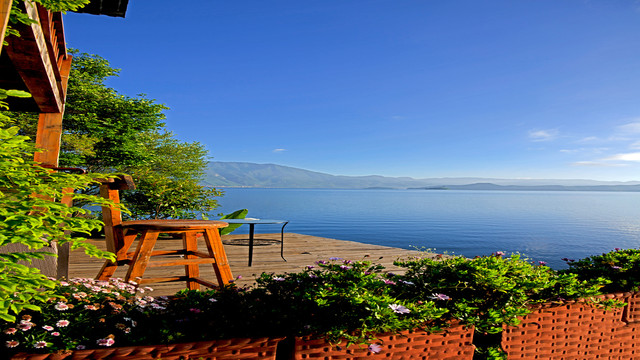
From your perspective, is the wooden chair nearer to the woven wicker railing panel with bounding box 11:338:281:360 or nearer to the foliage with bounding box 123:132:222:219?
the woven wicker railing panel with bounding box 11:338:281:360

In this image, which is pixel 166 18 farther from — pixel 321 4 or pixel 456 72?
pixel 456 72

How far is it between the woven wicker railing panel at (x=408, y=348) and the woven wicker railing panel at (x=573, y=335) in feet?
0.95

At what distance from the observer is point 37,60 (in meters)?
2.85

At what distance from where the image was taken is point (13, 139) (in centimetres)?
116

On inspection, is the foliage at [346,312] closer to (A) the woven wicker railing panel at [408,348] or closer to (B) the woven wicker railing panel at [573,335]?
(A) the woven wicker railing panel at [408,348]

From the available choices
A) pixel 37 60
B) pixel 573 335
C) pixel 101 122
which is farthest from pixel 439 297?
pixel 101 122

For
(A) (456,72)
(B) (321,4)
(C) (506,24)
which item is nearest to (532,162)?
(A) (456,72)

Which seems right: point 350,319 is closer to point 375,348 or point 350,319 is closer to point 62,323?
point 375,348

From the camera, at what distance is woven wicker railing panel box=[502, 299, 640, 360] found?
6.07 ft

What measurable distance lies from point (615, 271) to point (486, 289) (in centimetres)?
121

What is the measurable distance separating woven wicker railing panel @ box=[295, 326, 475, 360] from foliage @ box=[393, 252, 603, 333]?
0.32 ft

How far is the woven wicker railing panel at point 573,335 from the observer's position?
1.85m

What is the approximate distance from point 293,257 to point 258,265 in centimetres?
94

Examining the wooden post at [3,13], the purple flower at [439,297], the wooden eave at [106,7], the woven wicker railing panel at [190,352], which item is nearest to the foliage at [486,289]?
the purple flower at [439,297]
